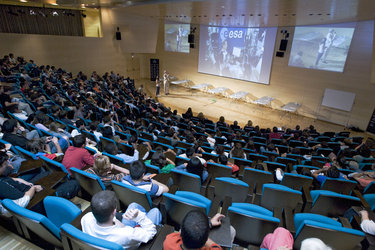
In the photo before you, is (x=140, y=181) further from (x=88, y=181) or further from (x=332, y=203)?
(x=332, y=203)

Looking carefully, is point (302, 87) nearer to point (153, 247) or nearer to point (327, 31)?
point (327, 31)

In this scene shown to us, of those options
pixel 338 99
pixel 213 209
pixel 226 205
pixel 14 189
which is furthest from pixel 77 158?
pixel 338 99

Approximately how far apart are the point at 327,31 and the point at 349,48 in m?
1.34

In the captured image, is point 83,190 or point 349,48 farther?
point 349,48

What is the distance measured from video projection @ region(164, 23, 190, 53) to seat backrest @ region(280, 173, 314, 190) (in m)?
15.1

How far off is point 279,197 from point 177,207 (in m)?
1.66

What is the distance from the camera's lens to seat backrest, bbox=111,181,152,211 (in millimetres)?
2336

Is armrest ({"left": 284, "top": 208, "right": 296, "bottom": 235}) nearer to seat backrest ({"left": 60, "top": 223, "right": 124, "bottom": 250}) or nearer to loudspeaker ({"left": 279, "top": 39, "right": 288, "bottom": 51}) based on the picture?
seat backrest ({"left": 60, "top": 223, "right": 124, "bottom": 250})

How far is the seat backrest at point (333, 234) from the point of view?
201cm

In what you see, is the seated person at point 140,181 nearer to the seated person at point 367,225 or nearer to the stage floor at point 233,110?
the seated person at point 367,225

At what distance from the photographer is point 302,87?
12.1 m

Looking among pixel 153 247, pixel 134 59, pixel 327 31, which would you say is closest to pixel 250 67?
pixel 327 31

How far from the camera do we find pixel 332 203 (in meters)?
3.01

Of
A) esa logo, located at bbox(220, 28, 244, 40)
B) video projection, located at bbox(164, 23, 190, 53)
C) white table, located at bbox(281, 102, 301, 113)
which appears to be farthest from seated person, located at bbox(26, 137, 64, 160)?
video projection, located at bbox(164, 23, 190, 53)
